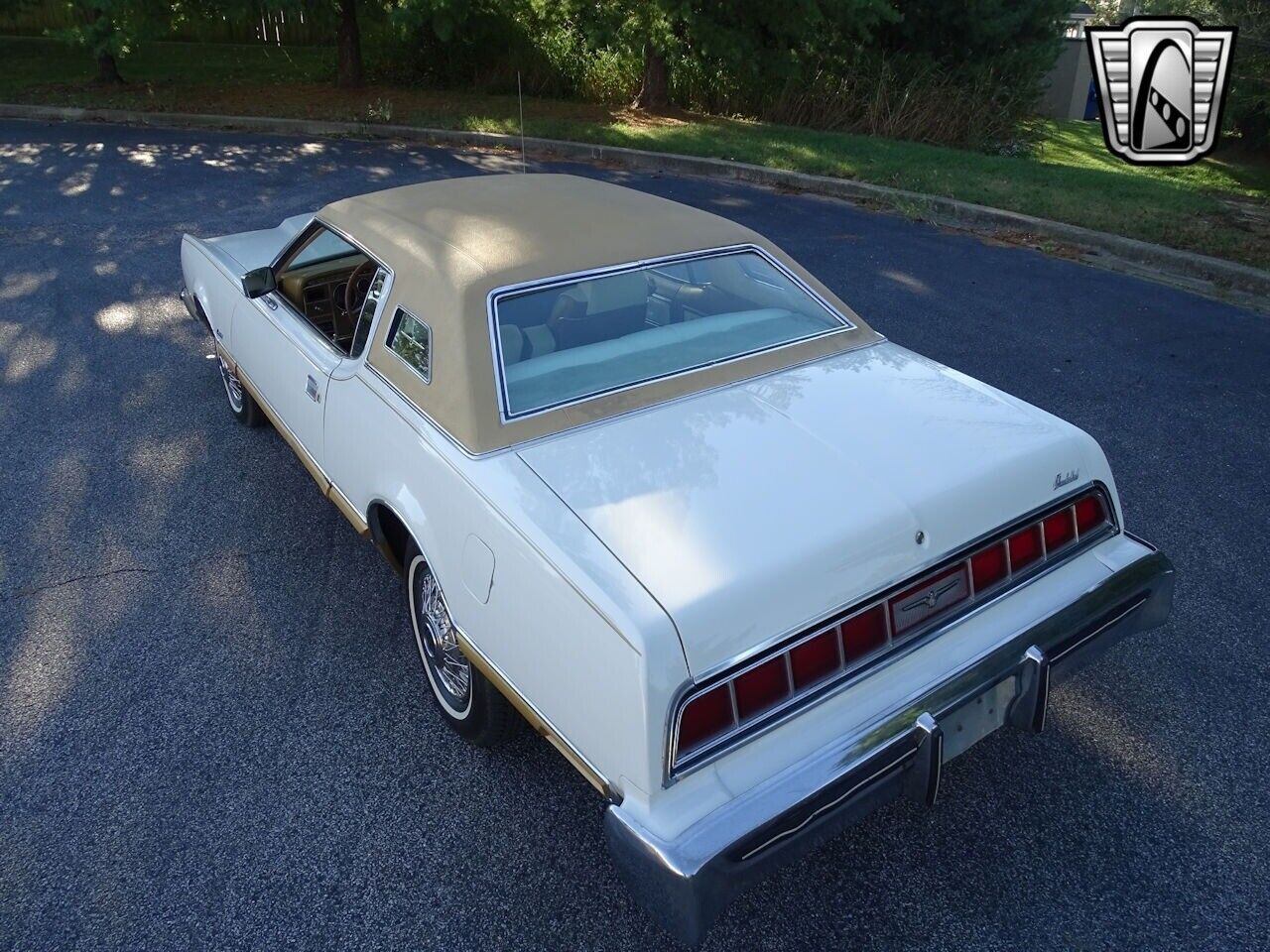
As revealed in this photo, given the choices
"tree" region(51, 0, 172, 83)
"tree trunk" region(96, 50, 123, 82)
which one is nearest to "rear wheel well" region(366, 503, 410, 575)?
"tree" region(51, 0, 172, 83)

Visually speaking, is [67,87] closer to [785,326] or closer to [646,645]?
[785,326]

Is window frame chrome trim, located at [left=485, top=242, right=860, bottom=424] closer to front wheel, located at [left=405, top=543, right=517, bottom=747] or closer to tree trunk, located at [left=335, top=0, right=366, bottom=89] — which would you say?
front wheel, located at [left=405, top=543, right=517, bottom=747]

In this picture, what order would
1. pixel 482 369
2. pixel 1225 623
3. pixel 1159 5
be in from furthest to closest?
pixel 1159 5 → pixel 1225 623 → pixel 482 369

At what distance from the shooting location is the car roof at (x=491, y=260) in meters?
2.92

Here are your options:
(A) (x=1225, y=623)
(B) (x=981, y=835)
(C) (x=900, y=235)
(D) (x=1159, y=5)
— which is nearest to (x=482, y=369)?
(B) (x=981, y=835)

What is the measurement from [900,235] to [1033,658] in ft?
23.3

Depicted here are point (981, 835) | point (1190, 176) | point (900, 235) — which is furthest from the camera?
point (1190, 176)

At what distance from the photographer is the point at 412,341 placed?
10.5 feet

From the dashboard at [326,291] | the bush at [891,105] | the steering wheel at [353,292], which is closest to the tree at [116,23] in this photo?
the bush at [891,105]

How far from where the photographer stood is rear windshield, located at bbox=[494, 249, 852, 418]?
3.05 metres

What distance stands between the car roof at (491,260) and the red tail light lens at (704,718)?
1004mm

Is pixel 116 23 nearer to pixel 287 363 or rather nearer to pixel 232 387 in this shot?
pixel 232 387

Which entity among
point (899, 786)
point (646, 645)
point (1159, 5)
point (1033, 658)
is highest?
point (1159, 5)

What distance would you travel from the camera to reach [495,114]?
13602mm
